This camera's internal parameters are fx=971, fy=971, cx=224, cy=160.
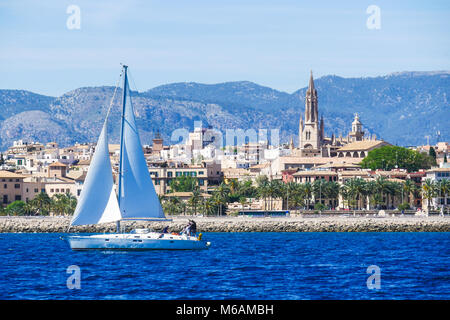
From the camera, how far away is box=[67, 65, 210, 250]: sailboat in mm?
58031

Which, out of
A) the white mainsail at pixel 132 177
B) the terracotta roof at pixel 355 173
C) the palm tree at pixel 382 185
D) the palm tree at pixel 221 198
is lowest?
the palm tree at pixel 221 198

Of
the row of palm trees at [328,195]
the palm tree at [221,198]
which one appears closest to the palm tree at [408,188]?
the row of palm trees at [328,195]

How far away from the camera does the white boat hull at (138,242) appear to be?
197ft

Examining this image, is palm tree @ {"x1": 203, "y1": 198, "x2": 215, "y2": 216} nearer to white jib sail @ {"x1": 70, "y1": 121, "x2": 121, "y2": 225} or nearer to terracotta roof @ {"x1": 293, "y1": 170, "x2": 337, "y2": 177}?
terracotta roof @ {"x1": 293, "y1": 170, "x2": 337, "y2": 177}

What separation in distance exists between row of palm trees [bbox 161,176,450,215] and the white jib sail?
6535 centimetres

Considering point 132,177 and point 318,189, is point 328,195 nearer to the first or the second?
point 318,189

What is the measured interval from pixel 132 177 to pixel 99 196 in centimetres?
248

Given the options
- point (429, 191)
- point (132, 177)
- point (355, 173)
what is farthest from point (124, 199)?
point (355, 173)

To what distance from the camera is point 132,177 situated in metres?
59.3

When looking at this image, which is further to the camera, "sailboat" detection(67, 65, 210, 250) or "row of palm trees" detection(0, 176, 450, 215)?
"row of palm trees" detection(0, 176, 450, 215)

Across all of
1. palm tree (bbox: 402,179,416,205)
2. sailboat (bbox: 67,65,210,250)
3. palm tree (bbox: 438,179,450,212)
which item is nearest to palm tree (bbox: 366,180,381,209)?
palm tree (bbox: 402,179,416,205)

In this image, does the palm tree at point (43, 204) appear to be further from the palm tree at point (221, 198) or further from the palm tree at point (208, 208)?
the palm tree at point (221, 198)

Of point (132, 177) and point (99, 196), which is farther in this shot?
point (132, 177)
